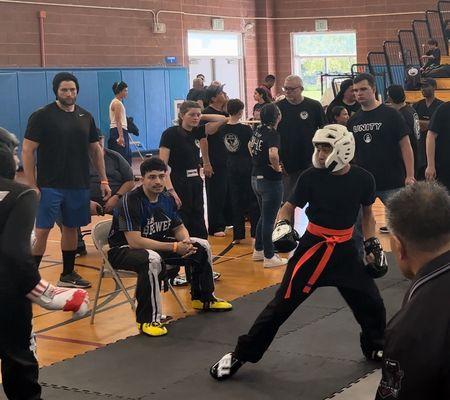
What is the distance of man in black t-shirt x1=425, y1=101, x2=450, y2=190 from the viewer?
7.59 m

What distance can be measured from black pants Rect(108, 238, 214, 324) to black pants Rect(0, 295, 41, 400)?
7.01ft

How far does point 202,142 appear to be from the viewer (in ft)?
28.0

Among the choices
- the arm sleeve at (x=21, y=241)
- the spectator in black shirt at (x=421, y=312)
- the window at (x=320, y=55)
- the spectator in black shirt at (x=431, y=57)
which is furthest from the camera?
the window at (x=320, y=55)

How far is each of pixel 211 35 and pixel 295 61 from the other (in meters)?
2.72

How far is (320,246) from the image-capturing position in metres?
4.98

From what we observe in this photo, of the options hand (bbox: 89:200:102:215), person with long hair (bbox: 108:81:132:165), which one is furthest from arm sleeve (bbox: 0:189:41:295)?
person with long hair (bbox: 108:81:132:165)

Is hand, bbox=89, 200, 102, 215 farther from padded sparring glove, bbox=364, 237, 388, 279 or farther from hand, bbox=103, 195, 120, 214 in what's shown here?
padded sparring glove, bbox=364, 237, 388, 279

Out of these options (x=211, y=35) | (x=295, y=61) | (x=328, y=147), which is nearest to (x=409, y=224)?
(x=328, y=147)

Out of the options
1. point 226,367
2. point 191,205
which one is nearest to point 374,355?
point 226,367

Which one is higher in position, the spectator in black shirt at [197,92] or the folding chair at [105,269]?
the spectator in black shirt at [197,92]

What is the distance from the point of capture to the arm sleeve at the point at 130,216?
6227mm

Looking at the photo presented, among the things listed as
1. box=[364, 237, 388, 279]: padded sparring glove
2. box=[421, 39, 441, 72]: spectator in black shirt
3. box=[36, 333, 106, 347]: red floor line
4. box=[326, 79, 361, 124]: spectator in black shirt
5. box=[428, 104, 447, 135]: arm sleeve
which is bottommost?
box=[36, 333, 106, 347]: red floor line

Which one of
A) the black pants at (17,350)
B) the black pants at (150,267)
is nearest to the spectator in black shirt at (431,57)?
the black pants at (150,267)

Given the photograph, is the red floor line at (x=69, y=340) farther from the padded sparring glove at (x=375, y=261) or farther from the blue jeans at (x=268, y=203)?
the blue jeans at (x=268, y=203)
